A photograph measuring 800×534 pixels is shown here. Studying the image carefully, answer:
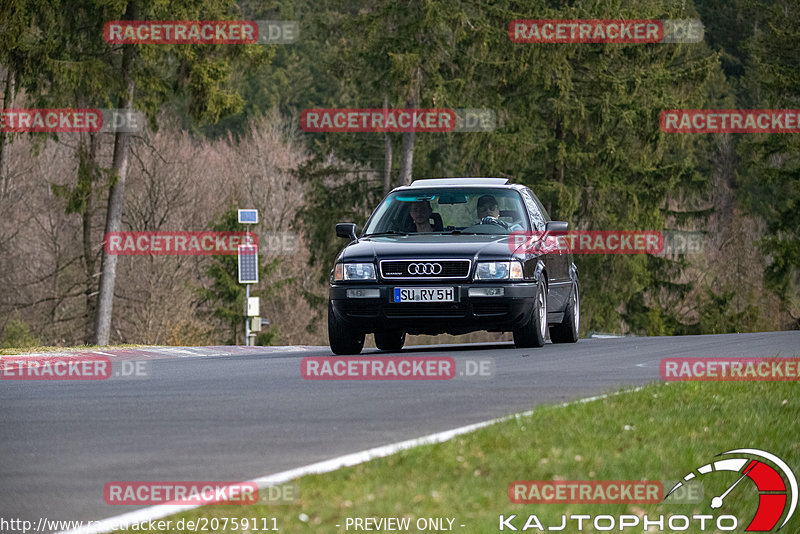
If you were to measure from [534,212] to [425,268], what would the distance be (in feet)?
9.26

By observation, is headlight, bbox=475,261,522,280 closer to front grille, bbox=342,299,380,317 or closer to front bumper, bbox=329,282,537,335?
front bumper, bbox=329,282,537,335

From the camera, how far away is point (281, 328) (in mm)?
63375

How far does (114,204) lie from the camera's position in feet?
114

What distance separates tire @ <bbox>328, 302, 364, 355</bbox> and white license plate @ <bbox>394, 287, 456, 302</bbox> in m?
0.82

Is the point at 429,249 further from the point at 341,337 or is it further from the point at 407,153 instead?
the point at 407,153

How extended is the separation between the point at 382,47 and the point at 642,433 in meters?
31.8

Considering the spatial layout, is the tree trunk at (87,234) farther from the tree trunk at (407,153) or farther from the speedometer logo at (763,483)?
the speedometer logo at (763,483)

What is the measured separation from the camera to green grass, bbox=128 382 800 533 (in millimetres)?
6262

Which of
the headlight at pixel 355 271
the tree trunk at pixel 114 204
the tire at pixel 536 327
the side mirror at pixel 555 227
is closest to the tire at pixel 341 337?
the headlight at pixel 355 271

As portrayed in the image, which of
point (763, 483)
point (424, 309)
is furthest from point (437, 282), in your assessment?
point (763, 483)

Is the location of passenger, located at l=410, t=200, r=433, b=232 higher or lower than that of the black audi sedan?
higher

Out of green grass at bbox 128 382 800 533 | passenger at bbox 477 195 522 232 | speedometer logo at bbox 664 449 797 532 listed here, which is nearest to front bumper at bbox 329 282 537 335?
passenger at bbox 477 195 522 232

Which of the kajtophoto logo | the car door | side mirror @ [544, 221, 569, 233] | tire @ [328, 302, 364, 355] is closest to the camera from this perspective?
the kajtophoto logo

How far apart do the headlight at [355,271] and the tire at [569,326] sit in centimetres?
390
